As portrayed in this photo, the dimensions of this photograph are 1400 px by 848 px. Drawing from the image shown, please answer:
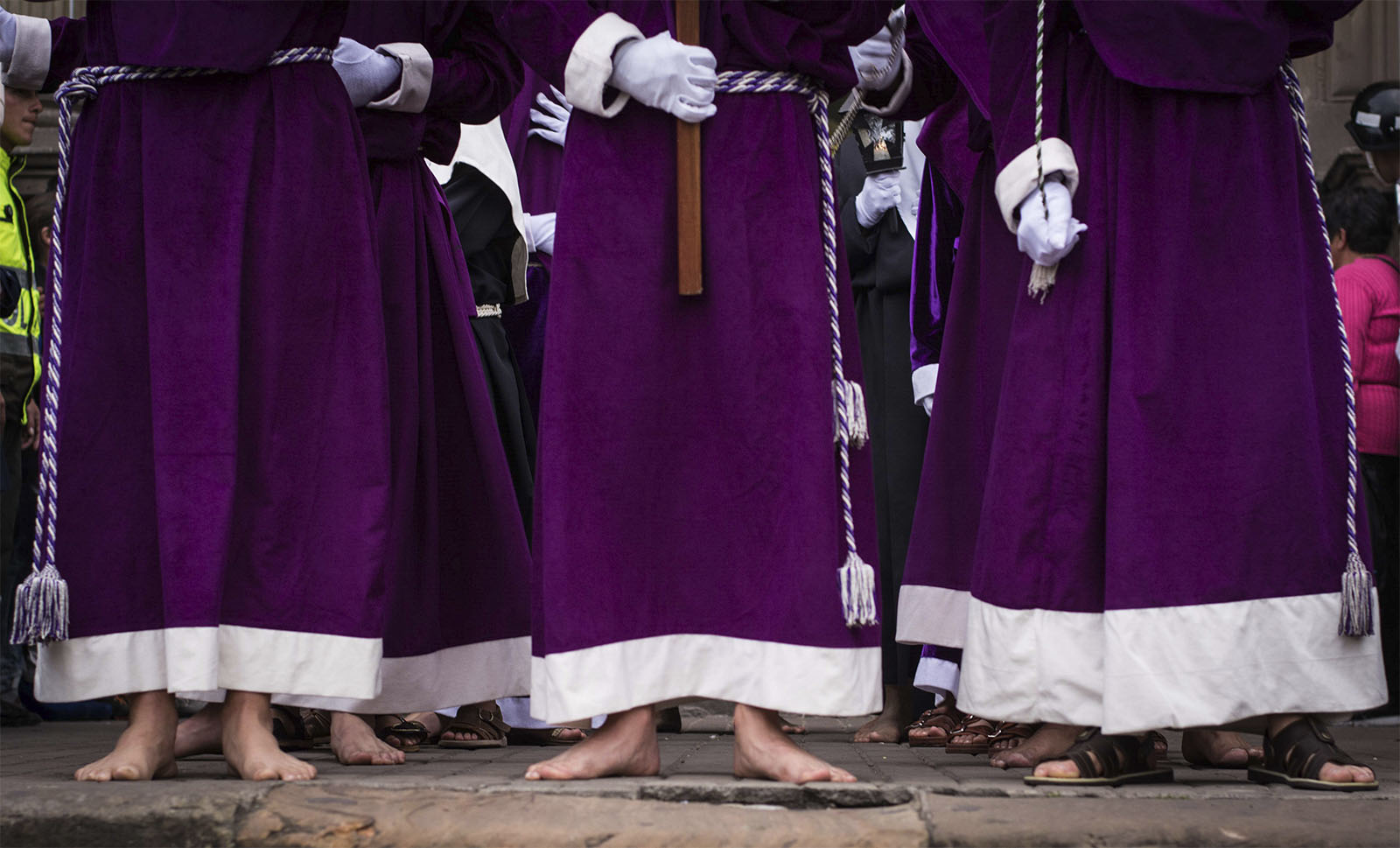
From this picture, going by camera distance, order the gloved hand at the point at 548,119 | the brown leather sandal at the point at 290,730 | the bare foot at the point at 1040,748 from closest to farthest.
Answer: the bare foot at the point at 1040,748 < the brown leather sandal at the point at 290,730 < the gloved hand at the point at 548,119

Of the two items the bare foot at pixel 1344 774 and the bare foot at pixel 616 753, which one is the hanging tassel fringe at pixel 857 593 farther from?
the bare foot at pixel 1344 774

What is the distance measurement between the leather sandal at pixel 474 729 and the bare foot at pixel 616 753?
49.2 inches

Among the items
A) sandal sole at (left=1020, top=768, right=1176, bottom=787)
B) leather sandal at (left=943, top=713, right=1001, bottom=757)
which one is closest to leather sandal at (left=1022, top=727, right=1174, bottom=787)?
sandal sole at (left=1020, top=768, right=1176, bottom=787)

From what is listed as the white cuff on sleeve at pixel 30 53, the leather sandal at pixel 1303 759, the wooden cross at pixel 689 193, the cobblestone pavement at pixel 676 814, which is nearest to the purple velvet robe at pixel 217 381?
the white cuff on sleeve at pixel 30 53

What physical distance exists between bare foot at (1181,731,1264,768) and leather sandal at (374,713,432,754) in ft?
6.51

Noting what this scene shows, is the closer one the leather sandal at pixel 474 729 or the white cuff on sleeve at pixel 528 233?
the leather sandal at pixel 474 729

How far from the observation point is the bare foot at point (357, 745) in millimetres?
3629

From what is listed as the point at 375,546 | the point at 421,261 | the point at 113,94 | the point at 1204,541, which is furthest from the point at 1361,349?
the point at 113,94

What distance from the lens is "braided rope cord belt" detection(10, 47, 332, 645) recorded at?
10.4 feet

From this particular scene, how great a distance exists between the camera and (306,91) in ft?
11.3

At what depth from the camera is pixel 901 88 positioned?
3789mm

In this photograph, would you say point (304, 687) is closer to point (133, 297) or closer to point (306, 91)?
point (133, 297)

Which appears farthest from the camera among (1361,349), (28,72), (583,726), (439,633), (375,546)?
(1361,349)

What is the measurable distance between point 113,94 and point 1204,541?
7.97 feet
